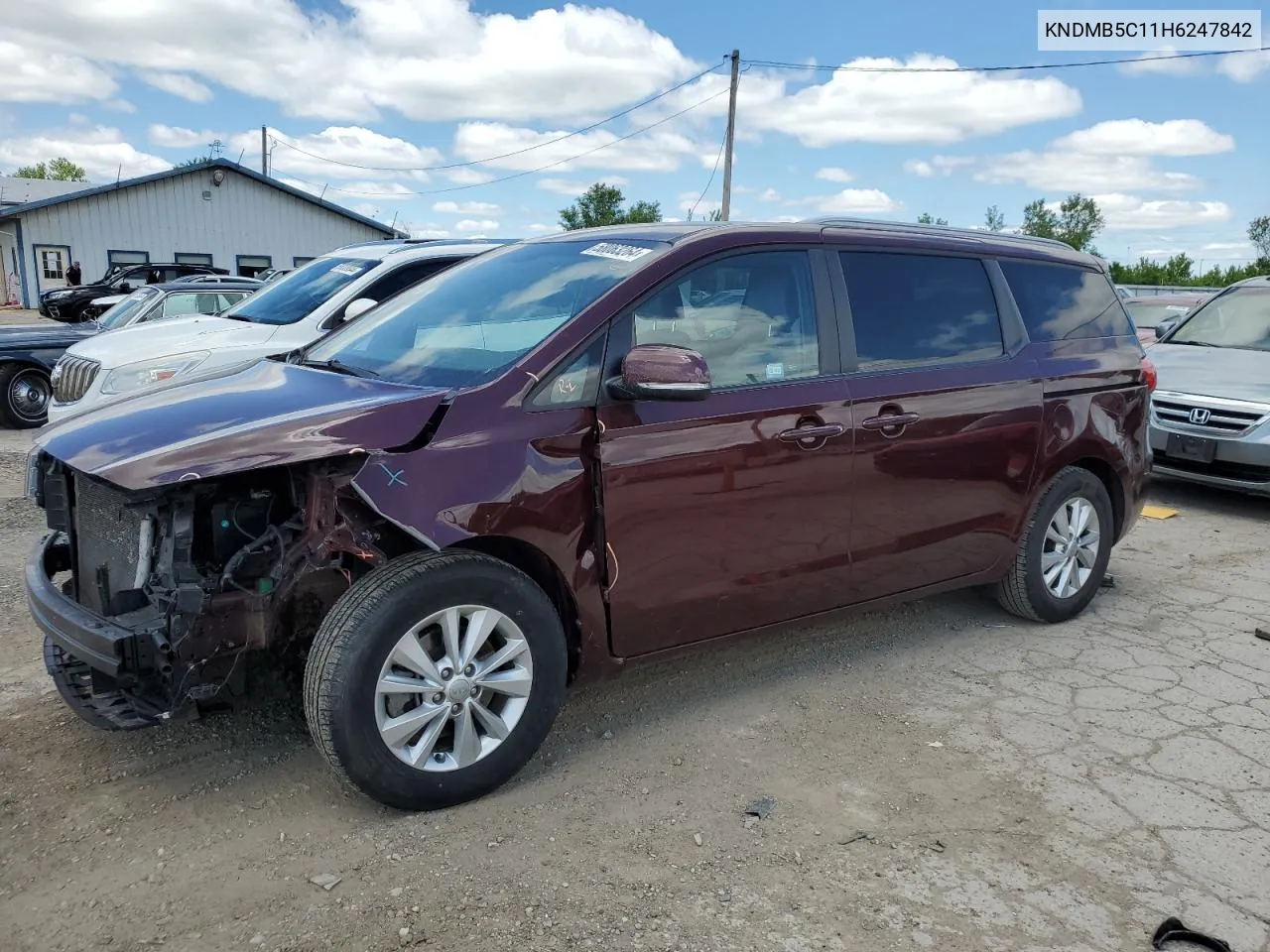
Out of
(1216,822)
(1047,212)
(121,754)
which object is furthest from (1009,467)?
(1047,212)

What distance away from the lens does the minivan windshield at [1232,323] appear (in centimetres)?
834

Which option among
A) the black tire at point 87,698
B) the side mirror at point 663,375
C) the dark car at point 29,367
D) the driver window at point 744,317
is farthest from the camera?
the dark car at point 29,367

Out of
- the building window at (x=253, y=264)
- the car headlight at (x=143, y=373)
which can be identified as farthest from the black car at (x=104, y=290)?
the car headlight at (x=143, y=373)

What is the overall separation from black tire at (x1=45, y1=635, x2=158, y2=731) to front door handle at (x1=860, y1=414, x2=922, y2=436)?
2.70 meters

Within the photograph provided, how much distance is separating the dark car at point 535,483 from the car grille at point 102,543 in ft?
0.05

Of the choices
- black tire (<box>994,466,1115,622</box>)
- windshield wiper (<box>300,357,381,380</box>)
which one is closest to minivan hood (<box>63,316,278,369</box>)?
windshield wiper (<box>300,357,381,380</box>)

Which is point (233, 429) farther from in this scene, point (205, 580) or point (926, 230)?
point (926, 230)

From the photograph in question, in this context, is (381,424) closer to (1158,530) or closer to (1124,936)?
(1124,936)

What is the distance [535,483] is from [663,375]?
54 cm

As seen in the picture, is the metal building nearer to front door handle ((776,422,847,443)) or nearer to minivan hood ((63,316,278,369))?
minivan hood ((63,316,278,369))

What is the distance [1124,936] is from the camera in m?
2.56

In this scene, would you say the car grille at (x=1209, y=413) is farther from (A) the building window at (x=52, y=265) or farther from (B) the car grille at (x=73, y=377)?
(A) the building window at (x=52, y=265)

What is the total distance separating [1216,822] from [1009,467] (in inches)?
68.1

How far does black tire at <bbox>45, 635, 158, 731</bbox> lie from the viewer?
113 inches
